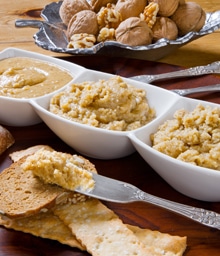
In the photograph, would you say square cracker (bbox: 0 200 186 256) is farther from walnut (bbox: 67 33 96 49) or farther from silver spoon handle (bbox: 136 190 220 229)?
walnut (bbox: 67 33 96 49)

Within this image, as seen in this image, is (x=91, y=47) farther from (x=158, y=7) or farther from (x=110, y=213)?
(x=110, y=213)

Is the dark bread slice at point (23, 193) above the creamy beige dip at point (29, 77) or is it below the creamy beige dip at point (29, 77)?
below

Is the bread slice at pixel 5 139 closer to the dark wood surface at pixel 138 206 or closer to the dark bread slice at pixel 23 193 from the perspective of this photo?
the dark wood surface at pixel 138 206

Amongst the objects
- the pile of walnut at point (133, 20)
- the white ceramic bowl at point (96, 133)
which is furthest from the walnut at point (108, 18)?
the white ceramic bowl at point (96, 133)

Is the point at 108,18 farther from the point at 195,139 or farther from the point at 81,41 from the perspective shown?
the point at 195,139

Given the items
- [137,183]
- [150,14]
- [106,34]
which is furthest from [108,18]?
[137,183]

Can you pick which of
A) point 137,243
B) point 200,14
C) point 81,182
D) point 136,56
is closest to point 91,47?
point 136,56

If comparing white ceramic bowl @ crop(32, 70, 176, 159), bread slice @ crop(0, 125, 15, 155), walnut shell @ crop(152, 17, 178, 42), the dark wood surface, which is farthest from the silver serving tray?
bread slice @ crop(0, 125, 15, 155)
